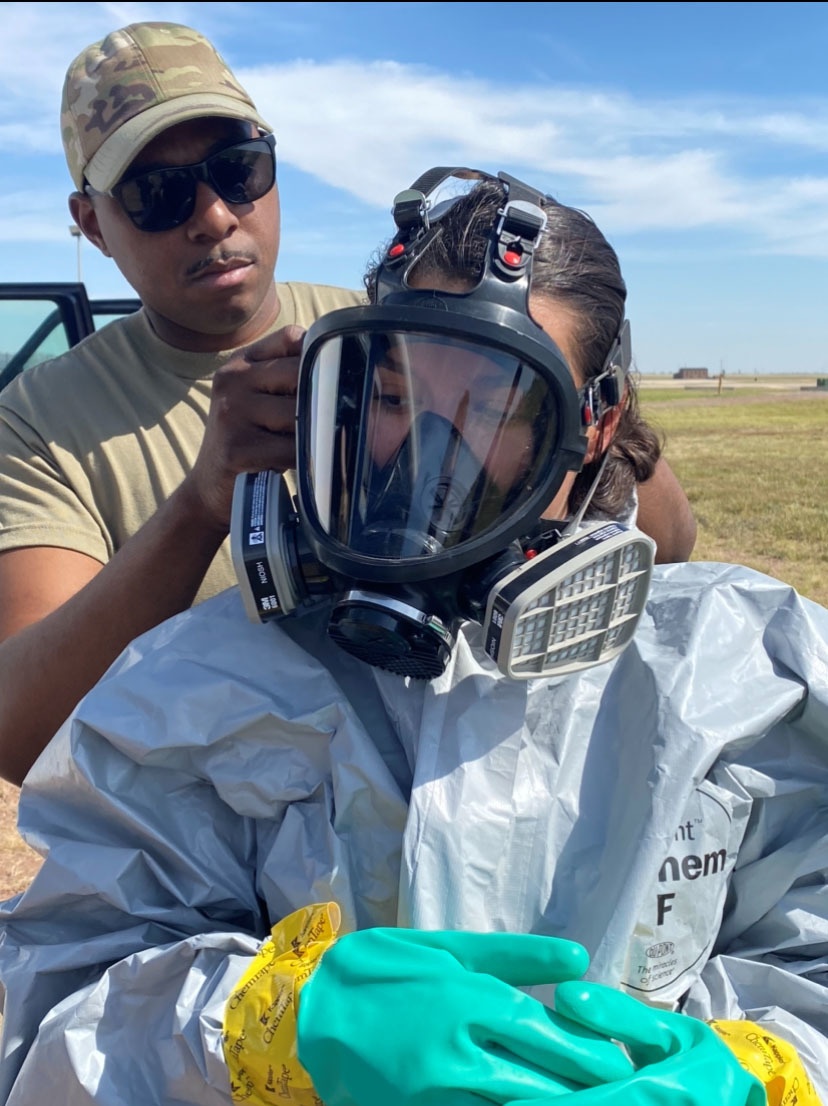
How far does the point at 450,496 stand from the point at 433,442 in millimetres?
82

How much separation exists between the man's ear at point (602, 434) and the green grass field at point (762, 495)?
1.73 ft

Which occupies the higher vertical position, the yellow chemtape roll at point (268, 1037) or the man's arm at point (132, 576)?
the man's arm at point (132, 576)

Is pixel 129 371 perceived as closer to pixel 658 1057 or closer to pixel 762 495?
pixel 658 1057

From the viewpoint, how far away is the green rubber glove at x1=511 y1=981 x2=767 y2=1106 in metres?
1.10

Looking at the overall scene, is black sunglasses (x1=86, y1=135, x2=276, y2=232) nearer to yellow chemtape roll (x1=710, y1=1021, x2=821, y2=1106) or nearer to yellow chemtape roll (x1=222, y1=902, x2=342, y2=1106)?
yellow chemtape roll (x1=222, y1=902, x2=342, y2=1106)

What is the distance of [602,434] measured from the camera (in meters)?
1.75

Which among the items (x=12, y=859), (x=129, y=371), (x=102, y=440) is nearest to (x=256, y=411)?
(x=102, y=440)

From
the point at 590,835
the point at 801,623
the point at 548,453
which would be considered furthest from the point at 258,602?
the point at 801,623

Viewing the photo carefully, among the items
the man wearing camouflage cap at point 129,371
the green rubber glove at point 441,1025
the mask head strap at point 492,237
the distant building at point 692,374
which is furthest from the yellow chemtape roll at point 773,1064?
the distant building at point 692,374

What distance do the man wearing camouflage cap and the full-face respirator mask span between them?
482 millimetres

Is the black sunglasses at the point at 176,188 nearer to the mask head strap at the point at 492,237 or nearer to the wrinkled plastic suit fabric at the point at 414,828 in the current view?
the mask head strap at the point at 492,237

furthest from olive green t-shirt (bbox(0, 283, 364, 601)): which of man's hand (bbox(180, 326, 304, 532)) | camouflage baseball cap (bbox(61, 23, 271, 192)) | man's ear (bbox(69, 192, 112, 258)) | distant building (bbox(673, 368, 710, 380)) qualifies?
distant building (bbox(673, 368, 710, 380))

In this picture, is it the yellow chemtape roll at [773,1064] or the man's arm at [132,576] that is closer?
the yellow chemtape roll at [773,1064]

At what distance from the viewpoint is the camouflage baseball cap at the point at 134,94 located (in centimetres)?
226
